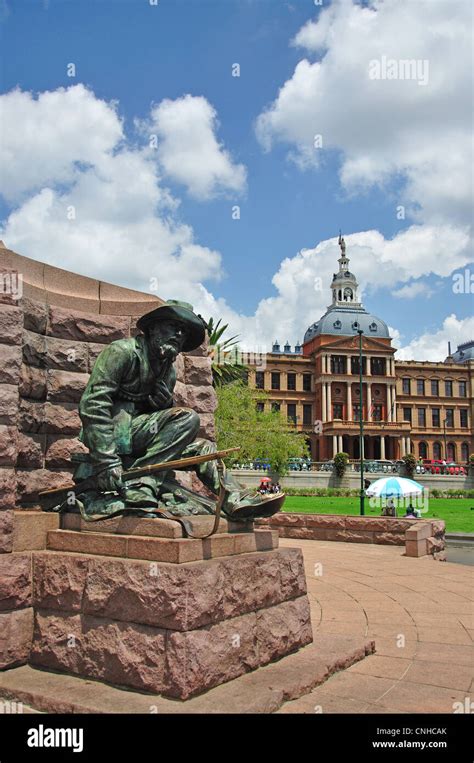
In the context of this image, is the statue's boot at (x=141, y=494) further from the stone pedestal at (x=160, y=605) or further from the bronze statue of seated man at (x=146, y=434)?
the stone pedestal at (x=160, y=605)

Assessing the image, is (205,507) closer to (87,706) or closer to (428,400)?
(87,706)

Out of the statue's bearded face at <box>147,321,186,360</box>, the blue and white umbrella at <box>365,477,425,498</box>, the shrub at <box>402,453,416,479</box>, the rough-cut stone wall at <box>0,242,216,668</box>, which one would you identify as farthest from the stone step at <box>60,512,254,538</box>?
the shrub at <box>402,453,416,479</box>

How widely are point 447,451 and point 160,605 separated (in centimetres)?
9032

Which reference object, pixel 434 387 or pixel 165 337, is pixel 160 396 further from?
pixel 434 387

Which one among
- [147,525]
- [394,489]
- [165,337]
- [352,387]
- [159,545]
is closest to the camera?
[159,545]

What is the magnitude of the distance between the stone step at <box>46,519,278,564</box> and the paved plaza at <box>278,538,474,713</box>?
106 centimetres

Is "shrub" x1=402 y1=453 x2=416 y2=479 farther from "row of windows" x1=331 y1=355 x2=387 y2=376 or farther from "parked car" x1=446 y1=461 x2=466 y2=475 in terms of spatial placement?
"row of windows" x1=331 y1=355 x2=387 y2=376

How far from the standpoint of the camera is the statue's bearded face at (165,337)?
5078 mm

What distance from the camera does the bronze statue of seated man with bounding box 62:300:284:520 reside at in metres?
4.66

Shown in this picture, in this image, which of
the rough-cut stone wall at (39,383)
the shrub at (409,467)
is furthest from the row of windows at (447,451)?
the rough-cut stone wall at (39,383)

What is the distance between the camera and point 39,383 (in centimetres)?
556

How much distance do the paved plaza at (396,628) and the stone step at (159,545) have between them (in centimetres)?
106

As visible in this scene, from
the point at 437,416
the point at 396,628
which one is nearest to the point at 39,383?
the point at 396,628
